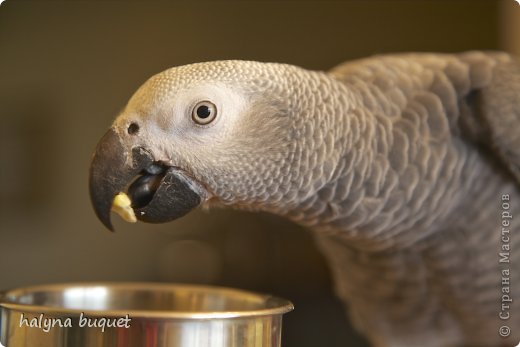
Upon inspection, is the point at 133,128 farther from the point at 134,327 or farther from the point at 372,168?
the point at 372,168

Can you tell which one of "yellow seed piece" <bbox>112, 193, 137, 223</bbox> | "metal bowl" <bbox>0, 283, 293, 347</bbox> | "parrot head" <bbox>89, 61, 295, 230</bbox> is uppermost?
"parrot head" <bbox>89, 61, 295, 230</bbox>

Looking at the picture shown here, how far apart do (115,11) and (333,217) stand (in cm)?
65

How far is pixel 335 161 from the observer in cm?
93

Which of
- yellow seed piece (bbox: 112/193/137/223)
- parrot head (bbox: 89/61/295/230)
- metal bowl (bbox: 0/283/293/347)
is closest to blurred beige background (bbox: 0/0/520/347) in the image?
parrot head (bbox: 89/61/295/230)

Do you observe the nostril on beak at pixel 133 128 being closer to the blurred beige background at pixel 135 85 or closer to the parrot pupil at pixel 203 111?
the parrot pupil at pixel 203 111

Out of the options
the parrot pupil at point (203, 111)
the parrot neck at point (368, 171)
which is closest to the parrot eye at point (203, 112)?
the parrot pupil at point (203, 111)

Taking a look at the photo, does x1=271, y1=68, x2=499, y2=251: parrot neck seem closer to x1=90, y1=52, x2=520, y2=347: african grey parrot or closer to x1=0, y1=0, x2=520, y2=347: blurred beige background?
x1=90, y1=52, x2=520, y2=347: african grey parrot


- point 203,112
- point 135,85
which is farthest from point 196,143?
point 135,85

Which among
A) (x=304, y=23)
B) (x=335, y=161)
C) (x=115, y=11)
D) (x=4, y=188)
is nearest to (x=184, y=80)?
(x=335, y=161)

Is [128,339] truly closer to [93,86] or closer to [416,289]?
[416,289]

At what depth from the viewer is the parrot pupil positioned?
0.81 metres

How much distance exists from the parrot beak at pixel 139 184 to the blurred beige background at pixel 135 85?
0.71 ft

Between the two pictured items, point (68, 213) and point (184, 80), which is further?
point (68, 213)

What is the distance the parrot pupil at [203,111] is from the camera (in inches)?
32.0
